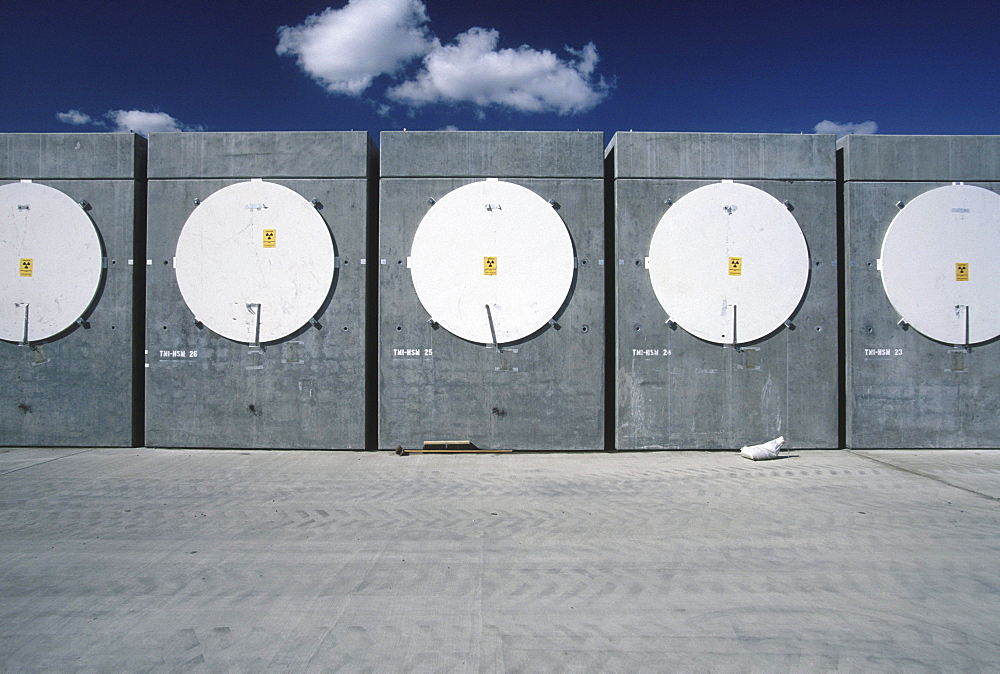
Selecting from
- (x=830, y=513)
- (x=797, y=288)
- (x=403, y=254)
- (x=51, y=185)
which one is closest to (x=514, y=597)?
(x=830, y=513)

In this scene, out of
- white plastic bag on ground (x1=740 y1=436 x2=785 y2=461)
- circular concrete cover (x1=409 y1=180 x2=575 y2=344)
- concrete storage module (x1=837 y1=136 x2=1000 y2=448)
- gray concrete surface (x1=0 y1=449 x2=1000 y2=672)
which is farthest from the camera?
concrete storage module (x1=837 y1=136 x2=1000 y2=448)

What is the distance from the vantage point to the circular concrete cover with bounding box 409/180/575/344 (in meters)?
6.56

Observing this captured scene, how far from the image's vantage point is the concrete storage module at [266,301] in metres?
6.61

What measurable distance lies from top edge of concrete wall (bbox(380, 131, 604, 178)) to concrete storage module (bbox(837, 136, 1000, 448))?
130 inches

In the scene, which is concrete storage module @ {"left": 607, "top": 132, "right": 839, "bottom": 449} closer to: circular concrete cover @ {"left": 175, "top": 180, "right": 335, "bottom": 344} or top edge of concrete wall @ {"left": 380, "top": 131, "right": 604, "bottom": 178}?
top edge of concrete wall @ {"left": 380, "top": 131, "right": 604, "bottom": 178}

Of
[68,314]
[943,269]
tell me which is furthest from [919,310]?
[68,314]

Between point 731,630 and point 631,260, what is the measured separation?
4.59m

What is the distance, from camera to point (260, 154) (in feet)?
22.0

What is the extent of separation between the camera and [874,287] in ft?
22.0

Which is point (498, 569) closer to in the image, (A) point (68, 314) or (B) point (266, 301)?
(B) point (266, 301)

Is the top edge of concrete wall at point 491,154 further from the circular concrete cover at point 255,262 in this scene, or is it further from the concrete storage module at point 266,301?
the circular concrete cover at point 255,262

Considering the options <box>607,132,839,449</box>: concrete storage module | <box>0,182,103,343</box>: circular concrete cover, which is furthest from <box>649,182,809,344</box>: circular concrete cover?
<box>0,182,103,343</box>: circular concrete cover

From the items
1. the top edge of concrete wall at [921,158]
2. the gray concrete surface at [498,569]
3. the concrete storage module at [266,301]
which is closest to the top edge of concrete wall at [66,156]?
the concrete storage module at [266,301]

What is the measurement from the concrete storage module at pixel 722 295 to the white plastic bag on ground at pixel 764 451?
1.00 ft
